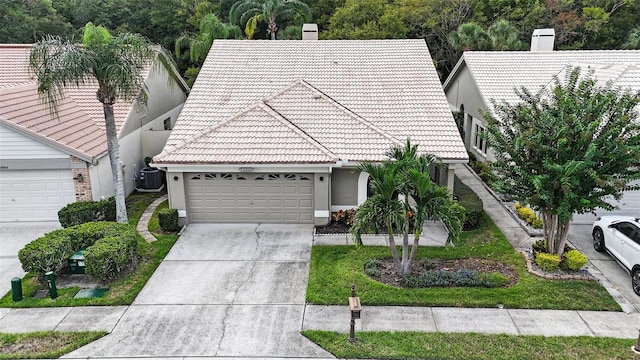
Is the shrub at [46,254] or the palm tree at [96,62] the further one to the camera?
the palm tree at [96,62]

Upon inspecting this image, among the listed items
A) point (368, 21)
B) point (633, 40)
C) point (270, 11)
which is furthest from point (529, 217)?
point (633, 40)

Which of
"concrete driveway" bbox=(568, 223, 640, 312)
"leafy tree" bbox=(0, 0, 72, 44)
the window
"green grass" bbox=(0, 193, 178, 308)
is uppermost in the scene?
"leafy tree" bbox=(0, 0, 72, 44)

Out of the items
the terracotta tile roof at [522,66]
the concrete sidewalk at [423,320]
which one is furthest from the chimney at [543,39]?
the concrete sidewalk at [423,320]

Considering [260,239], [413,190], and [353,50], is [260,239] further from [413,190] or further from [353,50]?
[353,50]

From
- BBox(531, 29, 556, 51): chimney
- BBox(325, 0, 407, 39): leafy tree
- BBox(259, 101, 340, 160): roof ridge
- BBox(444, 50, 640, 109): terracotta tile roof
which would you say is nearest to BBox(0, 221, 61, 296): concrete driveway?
BBox(259, 101, 340, 160): roof ridge

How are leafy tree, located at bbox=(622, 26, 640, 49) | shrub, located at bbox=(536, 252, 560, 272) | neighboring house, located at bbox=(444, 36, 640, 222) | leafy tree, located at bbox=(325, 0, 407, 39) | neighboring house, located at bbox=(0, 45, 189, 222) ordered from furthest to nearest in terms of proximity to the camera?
leafy tree, located at bbox=(622, 26, 640, 49), leafy tree, located at bbox=(325, 0, 407, 39), neighboring house, located at bbox=(444, 36, 640, 222), neighboring house, located at bbox=(0, 45, 189, 222), shrub, located at bbox=(536, 252, 560, 272)

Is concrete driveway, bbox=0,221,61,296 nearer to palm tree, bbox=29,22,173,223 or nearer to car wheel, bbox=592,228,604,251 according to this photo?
palm tree, bbox=29,22,173,223

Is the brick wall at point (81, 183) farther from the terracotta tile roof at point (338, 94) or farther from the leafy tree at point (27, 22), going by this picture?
the leafy tree at point (27, 22)
